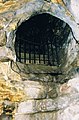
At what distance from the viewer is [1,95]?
4121 millimetres

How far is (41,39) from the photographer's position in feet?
16.1

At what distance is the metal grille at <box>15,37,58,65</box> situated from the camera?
4.66m

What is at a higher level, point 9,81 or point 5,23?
point 5,23

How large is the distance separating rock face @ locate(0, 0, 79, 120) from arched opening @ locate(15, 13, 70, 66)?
16 centimetres

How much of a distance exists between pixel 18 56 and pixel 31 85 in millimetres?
524

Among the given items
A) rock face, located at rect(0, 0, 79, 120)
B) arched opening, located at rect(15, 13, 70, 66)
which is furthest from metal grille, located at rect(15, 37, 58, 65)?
rock face, located at rect(0, 0, 79, 120)

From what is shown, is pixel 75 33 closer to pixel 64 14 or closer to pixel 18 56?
pixel 64 14

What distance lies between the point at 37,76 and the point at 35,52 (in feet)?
1.82

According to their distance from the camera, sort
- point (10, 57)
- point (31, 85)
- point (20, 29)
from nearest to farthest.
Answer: point (10, 57)
point (31, 85)
point (20, 29)

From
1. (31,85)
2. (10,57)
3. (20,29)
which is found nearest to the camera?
(10,57)

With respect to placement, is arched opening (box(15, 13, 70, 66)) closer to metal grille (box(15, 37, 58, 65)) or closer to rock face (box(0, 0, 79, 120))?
Answer: metal grille (box(15, 37, 58, 65))

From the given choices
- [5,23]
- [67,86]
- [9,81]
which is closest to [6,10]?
[5,23]

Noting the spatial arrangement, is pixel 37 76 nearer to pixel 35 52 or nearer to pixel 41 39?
pixel 35 52

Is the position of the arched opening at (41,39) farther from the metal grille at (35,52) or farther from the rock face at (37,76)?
the rock face at (37,76)
